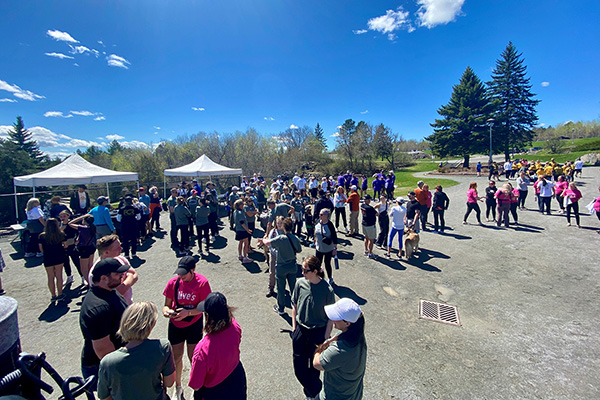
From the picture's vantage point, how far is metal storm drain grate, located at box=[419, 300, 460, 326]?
4617mm

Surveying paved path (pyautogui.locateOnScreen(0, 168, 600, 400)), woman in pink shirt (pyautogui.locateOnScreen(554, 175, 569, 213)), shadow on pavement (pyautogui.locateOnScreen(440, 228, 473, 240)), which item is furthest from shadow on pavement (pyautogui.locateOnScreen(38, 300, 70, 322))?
woman in pink shirt (pyautogui.locateOnScreen(554, 175, 569, 213))

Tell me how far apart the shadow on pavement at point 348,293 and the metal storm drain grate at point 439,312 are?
111 centimetres

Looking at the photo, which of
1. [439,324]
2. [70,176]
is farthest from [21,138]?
[439,324]

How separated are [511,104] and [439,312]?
42516 millimetres

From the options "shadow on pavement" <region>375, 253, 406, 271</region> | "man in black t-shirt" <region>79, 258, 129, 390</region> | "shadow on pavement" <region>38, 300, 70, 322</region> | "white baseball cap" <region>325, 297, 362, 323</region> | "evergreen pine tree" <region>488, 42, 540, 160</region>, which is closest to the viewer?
"white baseball cap" <region>325, 297, 362, 323</region>

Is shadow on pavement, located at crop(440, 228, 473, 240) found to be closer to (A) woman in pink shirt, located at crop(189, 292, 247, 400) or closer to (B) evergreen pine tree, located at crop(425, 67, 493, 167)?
(A) woman in pink shirt, located at crop(189, 292, 247, 400)

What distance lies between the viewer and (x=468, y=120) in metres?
33.4

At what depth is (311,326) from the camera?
9.86 ft

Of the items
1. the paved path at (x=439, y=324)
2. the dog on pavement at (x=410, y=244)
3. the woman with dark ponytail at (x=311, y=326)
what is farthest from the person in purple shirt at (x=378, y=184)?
the woman with dark ponytail at (x=311, y=326)

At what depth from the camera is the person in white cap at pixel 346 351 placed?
2115mm

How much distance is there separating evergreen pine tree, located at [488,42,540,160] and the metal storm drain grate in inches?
1434

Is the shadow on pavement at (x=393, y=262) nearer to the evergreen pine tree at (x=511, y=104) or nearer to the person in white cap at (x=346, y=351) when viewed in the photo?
the person in white cap at (x=346, y=351)

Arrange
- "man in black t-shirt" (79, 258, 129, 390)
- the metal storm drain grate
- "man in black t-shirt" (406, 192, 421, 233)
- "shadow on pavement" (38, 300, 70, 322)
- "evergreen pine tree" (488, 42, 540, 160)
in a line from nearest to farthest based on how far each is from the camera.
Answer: "man in black t-shirt" (79, 258, 129, 390), the metal storm drain grate, "shadow on pavement" (38, 300, 70, 322), "man in black t-shirt" (406, 192, 421, 233), "evergreen pine tree" (488, 42, 540, 160)

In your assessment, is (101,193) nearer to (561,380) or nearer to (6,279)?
(6,279)
